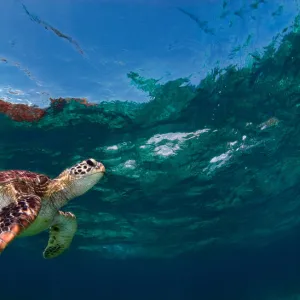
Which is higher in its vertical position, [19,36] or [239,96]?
[239,96]

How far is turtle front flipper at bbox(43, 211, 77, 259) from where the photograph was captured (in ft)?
18.8

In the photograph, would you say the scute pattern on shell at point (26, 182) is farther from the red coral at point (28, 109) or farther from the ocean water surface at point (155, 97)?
the red coral at point (28, 109)

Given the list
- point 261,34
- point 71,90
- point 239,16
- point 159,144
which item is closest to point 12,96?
point 71,90

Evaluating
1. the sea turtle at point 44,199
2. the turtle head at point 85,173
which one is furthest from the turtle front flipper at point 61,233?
the turtle head at point 85,173

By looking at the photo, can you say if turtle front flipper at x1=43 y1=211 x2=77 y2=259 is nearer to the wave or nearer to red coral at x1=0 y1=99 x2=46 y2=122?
the wave

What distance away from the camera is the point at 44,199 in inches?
196

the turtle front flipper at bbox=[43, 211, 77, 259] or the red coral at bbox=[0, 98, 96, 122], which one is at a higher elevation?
the red coral at bbox=[0, 98, 96, 122]

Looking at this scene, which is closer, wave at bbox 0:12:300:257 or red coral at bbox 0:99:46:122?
red coral at bbox 0:99:46:122

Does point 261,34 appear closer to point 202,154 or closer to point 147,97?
point 147,97

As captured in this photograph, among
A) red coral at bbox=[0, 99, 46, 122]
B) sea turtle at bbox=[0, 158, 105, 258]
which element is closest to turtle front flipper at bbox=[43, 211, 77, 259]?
sea turtle at bbox=[0, 158, 105, 258]

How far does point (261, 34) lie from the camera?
890 cm

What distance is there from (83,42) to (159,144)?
6293 mm

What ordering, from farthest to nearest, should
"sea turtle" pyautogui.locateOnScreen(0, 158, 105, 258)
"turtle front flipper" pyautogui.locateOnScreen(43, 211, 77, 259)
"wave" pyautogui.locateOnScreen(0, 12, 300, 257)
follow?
"wave" pyautogui.locateOnScreen(0, 12, 300, 257)
"turtle front flipper" pyautogui.locateOnScreen(43, 211, 77, 259)
"sea turtle" pyautogui.locateOnScreen(0, 158, 105, 258)

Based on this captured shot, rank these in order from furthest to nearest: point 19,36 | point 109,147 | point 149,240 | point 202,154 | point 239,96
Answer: point 149,240 < point 202,154 < point 109,147 < point 239,96 < point 19,36
